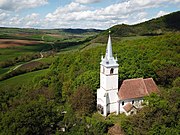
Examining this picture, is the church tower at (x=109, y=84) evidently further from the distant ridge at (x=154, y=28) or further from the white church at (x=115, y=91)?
the distant ridge at (x=154, y=28)

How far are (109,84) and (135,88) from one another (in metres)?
4.70

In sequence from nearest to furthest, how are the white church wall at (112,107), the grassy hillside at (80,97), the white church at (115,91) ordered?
the grassy hillside at (80,97) → the white church at (115,91) → the white church wall at (112,107)

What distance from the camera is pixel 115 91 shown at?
40656 mm

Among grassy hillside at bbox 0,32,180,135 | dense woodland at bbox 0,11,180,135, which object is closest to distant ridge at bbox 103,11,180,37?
grassy hillside at bbox 0,32,180,135

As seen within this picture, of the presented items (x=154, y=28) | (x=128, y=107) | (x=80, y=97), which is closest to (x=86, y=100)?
(x=80, y=97)

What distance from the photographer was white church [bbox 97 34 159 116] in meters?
39.7

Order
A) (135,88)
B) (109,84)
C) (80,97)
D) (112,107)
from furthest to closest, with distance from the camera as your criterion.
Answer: (80,97) < (135,88) < (112,107) < (109,84)

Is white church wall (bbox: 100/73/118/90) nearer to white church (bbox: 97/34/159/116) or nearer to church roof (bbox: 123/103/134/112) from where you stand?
white church (bbox: 97/34/159/116)

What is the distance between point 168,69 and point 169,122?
71.5 ft

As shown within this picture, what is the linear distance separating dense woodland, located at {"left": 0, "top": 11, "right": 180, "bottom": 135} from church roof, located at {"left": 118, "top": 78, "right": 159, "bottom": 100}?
110 inches

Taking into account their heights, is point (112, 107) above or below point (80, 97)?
below

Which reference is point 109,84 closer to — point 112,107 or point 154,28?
point 112,107

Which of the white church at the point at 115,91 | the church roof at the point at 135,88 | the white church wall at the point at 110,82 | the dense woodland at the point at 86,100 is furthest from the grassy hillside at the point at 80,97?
the white church wall at the point at 110,82

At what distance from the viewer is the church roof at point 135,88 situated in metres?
40.5
